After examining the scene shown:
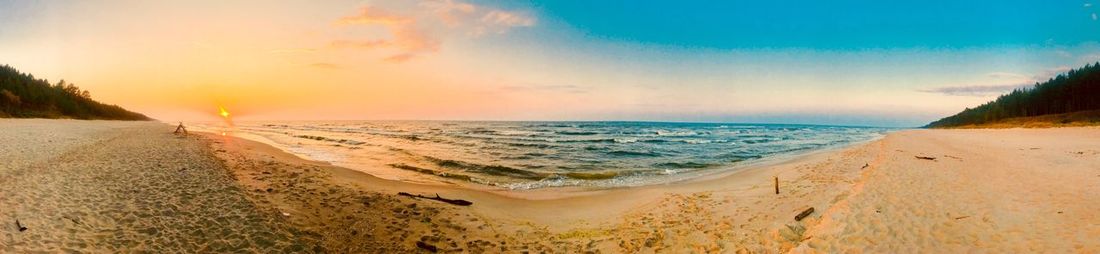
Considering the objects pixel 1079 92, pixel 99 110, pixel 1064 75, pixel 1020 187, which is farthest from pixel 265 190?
pixel 1064 75

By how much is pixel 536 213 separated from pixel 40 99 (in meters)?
94.0

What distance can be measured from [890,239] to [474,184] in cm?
1368

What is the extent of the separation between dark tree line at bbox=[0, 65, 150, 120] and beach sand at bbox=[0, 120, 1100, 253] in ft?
214

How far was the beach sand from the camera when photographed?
27.3ft

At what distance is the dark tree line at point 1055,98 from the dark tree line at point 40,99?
15472cm

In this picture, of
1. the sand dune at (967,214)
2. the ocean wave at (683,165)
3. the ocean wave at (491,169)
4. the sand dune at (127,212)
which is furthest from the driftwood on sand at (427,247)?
the ocean wave at (683,165)

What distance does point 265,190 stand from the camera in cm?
1315

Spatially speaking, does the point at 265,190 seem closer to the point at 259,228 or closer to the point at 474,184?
→ the point at 259,228

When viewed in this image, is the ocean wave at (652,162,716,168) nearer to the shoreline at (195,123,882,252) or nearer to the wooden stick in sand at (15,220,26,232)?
the shoreline at (195,123,882,252)

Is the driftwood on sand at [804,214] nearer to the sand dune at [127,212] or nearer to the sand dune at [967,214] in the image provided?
the sand dune at [967,214]

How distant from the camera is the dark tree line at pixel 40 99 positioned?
59.0m

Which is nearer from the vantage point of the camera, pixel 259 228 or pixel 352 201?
pixel 259 228

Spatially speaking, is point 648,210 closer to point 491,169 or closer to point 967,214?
point 967,214

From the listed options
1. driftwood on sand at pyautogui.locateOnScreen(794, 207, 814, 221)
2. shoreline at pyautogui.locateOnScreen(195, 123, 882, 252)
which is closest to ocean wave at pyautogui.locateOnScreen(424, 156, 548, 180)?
shoreline at pyautogui.locateOnScreen(195, 123, 882, 252)
